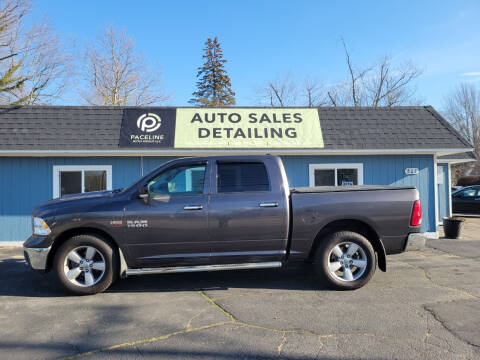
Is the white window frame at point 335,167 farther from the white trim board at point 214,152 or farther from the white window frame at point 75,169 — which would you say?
the white window frame at point 75,169

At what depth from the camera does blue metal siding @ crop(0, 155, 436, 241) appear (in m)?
9.74

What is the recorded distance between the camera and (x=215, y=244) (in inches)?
206

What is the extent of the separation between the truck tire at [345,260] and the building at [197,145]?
494 cm

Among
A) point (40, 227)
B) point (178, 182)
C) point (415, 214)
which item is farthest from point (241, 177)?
point (40, 227)

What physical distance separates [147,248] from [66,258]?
3.77 ft

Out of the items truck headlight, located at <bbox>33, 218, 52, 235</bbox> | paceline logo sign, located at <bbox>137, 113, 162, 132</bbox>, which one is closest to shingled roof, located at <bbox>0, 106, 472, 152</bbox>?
paceline logo sign, located at <bbox>137, 113, 162, 132</bbox>

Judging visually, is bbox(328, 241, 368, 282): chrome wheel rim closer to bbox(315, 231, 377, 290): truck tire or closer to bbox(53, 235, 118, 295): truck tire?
bbox(315, 231, 377, 290): truck tire

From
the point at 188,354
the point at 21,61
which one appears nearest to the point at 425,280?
the point at 188,354

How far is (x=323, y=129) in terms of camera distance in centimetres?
1066

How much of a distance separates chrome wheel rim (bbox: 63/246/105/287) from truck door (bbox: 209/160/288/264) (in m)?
1.65

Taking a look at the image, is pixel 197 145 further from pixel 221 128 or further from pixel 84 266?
pixel 84 266

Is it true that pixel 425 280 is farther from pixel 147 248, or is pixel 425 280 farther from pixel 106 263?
pixel 106 263

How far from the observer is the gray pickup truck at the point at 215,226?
16.8ft

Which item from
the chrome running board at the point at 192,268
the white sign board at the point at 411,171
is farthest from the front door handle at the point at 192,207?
the white sign board at the point at 411,171
